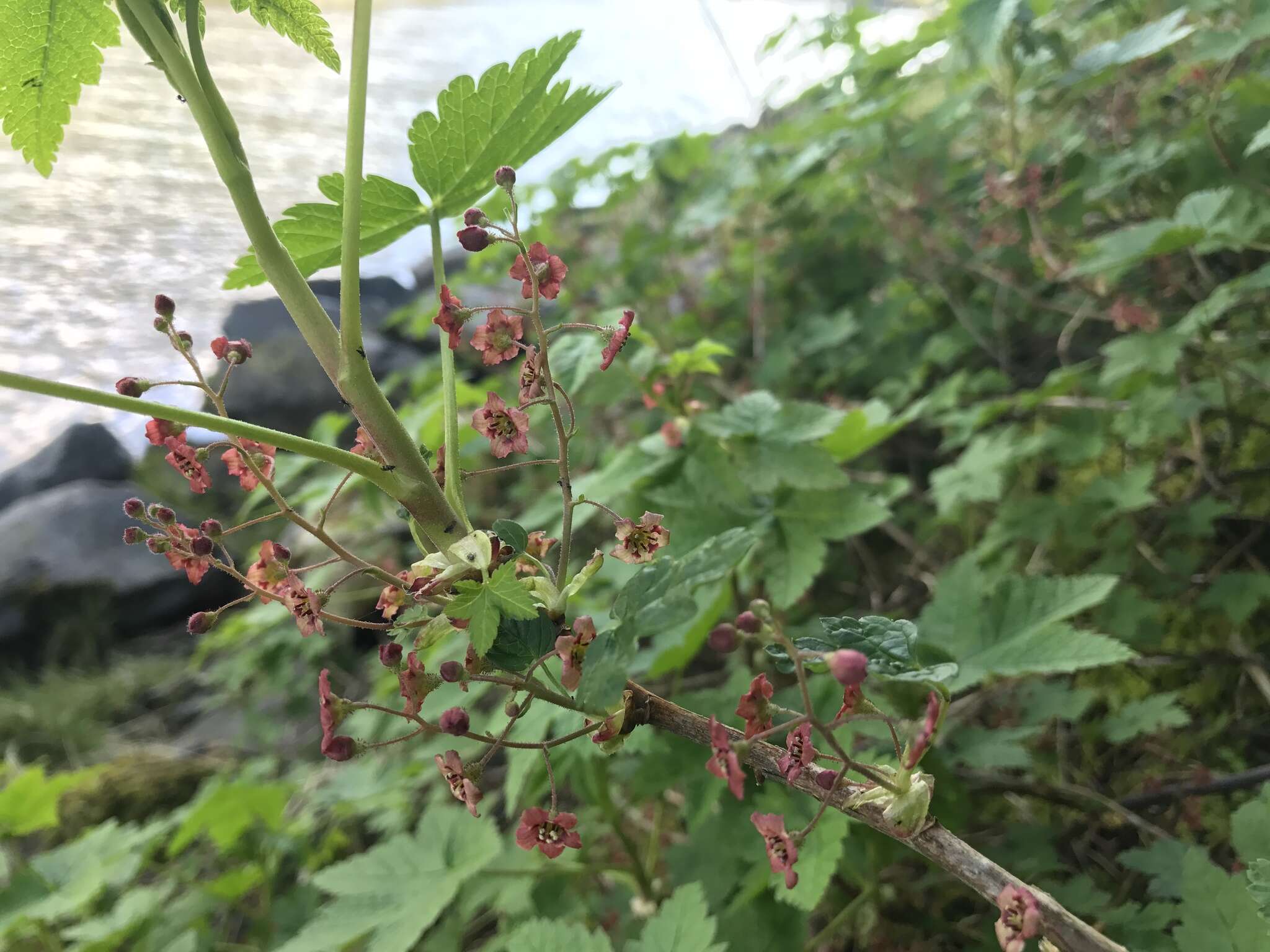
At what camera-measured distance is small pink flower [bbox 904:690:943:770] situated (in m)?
0.38

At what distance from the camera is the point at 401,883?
41.2 inches

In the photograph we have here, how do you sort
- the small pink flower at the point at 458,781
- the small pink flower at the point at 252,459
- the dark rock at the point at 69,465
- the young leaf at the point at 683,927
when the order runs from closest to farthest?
the small pink flower at the point at 458,781 → the small pink flower at the point at 252,459 → the young leaf at the point at 683,927 → the dark rock at the point at 69,465

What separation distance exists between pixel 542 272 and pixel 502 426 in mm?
113

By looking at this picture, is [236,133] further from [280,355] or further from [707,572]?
[280,355]

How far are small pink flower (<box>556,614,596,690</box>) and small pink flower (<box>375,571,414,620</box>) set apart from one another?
0.11 m

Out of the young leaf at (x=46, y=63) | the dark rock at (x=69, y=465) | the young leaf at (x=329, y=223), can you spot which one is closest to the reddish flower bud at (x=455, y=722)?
the young leaf at (x=329, y=223)

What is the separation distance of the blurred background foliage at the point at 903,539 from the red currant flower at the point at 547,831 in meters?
0.35

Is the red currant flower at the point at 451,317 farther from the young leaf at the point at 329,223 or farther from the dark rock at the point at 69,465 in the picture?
the dark rock at the point at 69,465

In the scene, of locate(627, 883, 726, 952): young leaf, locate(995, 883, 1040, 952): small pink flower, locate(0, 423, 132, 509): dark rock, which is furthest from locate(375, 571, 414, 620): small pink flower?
locate(0, 423, 132, 509): dark rock

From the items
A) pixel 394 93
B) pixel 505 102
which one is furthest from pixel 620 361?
pixel 394 93

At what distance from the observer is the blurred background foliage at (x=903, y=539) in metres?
0.97

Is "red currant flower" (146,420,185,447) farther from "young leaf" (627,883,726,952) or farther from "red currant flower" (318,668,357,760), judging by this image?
"young leaf" (627,883,726,952)

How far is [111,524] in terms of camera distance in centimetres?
403

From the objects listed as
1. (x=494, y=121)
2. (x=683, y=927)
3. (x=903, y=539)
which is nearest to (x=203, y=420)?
(x=494, y=121)
